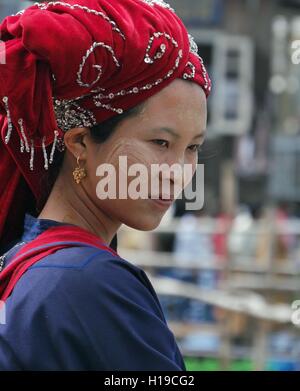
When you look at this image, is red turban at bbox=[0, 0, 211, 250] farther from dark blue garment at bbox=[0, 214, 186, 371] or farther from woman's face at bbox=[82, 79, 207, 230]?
dark blue garment at bbox=[0, 214, 186, 371]

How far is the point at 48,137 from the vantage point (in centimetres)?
163

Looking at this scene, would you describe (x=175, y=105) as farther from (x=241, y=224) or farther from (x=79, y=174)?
(x=241, y=224)

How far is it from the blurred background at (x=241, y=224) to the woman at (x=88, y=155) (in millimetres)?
413

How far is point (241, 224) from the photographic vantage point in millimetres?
10031

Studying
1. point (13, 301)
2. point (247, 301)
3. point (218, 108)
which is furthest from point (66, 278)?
point (218, 108)

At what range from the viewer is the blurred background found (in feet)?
23.6

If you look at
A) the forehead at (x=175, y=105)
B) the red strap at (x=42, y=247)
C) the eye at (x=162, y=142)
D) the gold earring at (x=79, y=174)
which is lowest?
the red strap at (x=42, y=247)

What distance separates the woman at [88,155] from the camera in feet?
4.77

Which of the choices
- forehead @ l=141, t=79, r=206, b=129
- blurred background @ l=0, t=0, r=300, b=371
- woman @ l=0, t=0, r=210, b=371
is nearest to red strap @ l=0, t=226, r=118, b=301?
woman @ l=0, t=0, r=210, b=371

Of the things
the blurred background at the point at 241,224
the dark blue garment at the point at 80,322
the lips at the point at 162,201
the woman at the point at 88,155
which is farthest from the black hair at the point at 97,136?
the blurred background at the point at 241,224

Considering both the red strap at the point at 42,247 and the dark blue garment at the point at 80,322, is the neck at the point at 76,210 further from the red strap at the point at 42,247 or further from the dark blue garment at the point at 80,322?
the dark blue garment at the point at 80,322

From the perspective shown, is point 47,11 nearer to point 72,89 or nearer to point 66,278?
point 72,89

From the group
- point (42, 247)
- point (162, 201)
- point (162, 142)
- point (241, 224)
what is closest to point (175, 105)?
point (162, 142)

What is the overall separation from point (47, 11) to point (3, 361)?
1.91 ft
